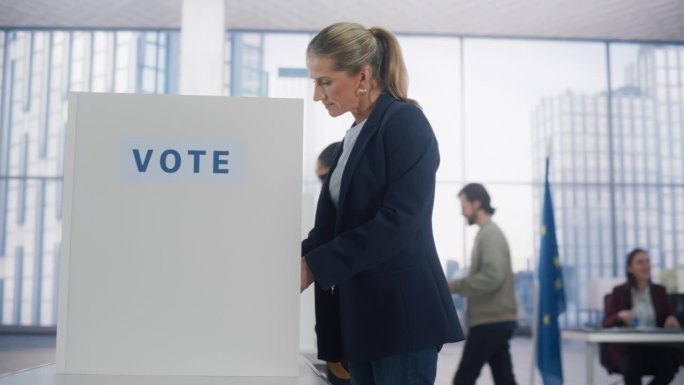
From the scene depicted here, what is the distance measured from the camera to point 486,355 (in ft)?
11.6

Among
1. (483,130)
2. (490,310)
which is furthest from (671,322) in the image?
(483,130)

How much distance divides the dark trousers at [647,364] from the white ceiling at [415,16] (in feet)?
14.3

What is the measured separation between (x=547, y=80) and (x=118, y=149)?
789cm

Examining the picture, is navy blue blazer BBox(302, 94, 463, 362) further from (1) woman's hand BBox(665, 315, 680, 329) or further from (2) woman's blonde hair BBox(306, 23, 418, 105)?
(1) woman's hand BBox(665, 315, 680, 329)

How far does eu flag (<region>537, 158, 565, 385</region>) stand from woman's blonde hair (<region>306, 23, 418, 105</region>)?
3609mm

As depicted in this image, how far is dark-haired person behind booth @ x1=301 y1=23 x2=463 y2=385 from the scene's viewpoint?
1141mm

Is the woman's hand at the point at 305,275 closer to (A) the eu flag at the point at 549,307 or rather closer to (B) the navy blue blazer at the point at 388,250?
(B) the navy blue blazer at the point at 388,250

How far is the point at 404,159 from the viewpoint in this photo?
3.84 ft

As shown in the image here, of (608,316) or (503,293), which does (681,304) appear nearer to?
(608,316)

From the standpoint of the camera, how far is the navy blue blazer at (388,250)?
3.73 feet

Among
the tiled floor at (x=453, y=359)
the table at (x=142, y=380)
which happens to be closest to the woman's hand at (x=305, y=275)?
the table at (x=142, y=380)

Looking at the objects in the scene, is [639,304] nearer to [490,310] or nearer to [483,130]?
[490,310]

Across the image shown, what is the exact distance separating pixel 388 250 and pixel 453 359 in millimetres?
6480

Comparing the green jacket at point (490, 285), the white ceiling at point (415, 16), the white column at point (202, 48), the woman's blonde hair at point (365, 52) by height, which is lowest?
the green jacket at point (490, 285)
